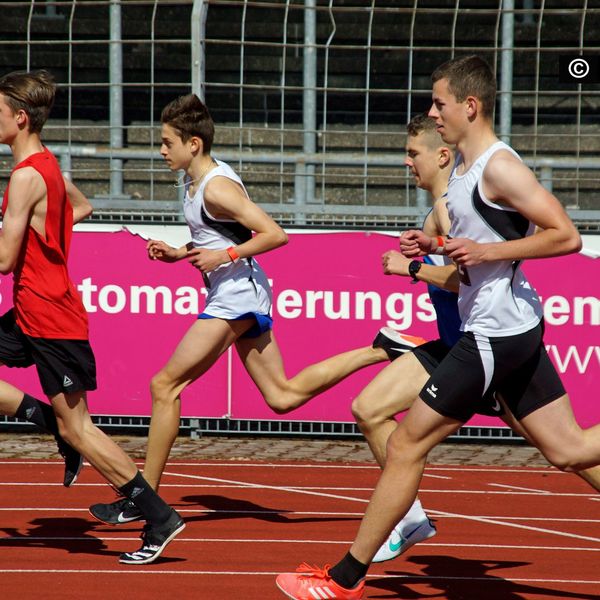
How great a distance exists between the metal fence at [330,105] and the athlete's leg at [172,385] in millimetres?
3223

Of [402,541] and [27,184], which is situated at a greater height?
[27,184]

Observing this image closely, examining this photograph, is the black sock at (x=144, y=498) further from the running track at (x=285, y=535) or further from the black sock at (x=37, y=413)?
the black sock at (x=37, y=413)

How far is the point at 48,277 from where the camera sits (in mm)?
6047

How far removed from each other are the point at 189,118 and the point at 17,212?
1462 mm

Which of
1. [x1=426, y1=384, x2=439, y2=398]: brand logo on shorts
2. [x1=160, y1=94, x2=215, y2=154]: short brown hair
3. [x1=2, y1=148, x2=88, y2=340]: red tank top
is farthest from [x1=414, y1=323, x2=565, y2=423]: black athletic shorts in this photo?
[x1=160, y1=94, x2=215, y2=154]: short brown hair

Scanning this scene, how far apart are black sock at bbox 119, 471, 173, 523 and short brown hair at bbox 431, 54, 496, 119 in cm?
233

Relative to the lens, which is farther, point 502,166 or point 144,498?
point 144,498

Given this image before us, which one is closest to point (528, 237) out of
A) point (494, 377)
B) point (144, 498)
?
point (494, 377)

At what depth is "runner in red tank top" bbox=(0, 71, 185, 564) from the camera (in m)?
5.97

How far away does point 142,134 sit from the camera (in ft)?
41.8

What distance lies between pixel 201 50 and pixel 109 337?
7.72ft

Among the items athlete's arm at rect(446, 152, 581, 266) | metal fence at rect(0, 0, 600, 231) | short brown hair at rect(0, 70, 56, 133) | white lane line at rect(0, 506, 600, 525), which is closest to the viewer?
athlete's arm at rect(446, 152, 581, 266)

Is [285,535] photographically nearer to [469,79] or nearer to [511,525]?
[511,525]

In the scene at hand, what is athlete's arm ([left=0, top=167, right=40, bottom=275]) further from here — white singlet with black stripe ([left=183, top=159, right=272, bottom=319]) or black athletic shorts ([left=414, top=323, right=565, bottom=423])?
black athletic shorts ([left=414, top=323, right=565, bottom=423])
